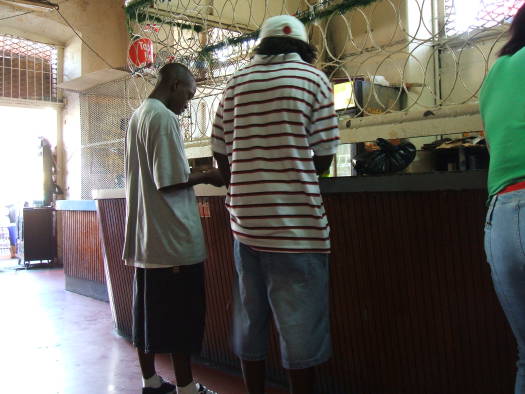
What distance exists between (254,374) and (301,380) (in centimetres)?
22

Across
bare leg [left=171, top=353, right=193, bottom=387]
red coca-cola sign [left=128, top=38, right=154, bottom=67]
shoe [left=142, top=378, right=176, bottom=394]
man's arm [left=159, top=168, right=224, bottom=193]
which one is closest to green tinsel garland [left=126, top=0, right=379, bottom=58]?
red coca-cola sign [left=128, top=38, right=154, bottom=67]

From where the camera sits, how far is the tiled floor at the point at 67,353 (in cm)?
246

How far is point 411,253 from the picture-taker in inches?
70.4

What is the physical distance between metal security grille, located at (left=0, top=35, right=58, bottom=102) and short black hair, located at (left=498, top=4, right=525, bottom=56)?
7393 mm

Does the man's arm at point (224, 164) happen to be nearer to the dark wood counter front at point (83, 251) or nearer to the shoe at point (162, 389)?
the shoe at point (162, 389)

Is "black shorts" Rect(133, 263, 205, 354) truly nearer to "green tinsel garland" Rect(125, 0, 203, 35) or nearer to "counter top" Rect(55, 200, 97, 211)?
"green tinsel garland" Rect(125, 0, 203, 35)

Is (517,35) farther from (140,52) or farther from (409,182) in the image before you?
(140,52)

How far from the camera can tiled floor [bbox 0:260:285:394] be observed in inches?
96.7

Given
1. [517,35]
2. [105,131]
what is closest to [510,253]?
[517,35]

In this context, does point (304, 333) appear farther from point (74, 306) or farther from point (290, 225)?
point (74, 306)

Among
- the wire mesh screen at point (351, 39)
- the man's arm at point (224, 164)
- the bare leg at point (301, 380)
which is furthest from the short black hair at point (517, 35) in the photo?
the bare leg at point (301, 380)

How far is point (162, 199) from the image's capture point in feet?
6.27

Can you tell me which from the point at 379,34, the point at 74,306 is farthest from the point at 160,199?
the point at 379,34

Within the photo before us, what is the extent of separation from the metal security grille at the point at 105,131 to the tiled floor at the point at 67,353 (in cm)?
205
